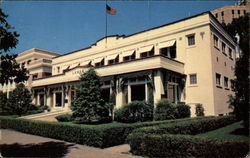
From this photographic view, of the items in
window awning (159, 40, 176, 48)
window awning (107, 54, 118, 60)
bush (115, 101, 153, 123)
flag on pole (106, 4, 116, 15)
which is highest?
flag on pole (106, 4, 116, 15)

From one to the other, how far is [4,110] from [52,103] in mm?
6689

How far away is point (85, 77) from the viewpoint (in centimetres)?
1825

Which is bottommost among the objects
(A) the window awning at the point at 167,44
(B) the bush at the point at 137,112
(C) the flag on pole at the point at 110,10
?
(B) the bush at the point at 137,112

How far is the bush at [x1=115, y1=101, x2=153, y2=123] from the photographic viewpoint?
17641 mm

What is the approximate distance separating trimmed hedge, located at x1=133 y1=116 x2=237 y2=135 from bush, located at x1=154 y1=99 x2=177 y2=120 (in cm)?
305

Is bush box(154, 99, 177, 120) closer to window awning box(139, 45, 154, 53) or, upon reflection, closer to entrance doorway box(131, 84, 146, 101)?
entrance doorway box(131, 84, 146, 101)

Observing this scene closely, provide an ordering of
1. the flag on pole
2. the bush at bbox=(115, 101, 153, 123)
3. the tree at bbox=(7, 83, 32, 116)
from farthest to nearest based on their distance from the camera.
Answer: the tree at bbox=(7, 83, 32, 116), the flag on pole, the bush at bbox=(115, 101, 153, 123)

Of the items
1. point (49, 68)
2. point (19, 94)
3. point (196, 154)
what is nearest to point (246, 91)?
point (196, 154)

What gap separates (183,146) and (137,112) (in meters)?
9.93

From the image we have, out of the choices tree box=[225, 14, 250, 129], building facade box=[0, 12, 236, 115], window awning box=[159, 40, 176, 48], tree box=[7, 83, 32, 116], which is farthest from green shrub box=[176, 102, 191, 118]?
tree box=[7, 83, 32, 116]

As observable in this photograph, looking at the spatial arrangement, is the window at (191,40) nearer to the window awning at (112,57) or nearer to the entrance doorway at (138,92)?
the entrance doorway at (138,92)

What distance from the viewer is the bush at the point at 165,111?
55.1 feet

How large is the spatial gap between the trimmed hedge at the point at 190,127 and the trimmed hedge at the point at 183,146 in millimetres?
829

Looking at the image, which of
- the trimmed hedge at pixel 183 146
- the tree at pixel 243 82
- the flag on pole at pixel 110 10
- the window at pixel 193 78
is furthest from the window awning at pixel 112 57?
the tree at pixel 243 82
